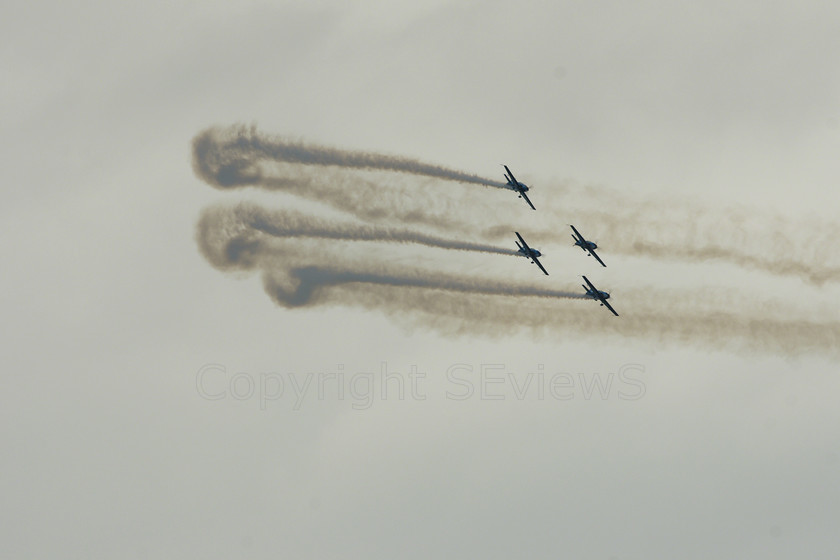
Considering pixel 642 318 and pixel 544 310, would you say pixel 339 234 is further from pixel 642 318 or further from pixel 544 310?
pixel 642 318

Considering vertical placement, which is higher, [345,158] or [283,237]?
[345,158]

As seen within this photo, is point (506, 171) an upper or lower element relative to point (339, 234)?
upper

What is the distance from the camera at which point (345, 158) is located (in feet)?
278

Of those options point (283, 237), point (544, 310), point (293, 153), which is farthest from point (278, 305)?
point (544, 310)

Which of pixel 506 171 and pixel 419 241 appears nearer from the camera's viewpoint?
pixel 419 241

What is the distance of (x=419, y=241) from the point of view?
8444 cm

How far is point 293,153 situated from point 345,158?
3351 millimetres

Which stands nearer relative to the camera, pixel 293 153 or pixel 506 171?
pixel 293 153

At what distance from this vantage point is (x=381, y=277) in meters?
85.4

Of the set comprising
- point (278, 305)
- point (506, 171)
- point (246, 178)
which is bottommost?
point (278, 305)

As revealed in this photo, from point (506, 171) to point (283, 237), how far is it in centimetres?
1641

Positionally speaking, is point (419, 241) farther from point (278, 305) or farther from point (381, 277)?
point (278, 305)

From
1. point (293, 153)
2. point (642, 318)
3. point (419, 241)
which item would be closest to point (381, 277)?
point (419, 241)

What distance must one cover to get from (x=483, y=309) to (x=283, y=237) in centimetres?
1397
